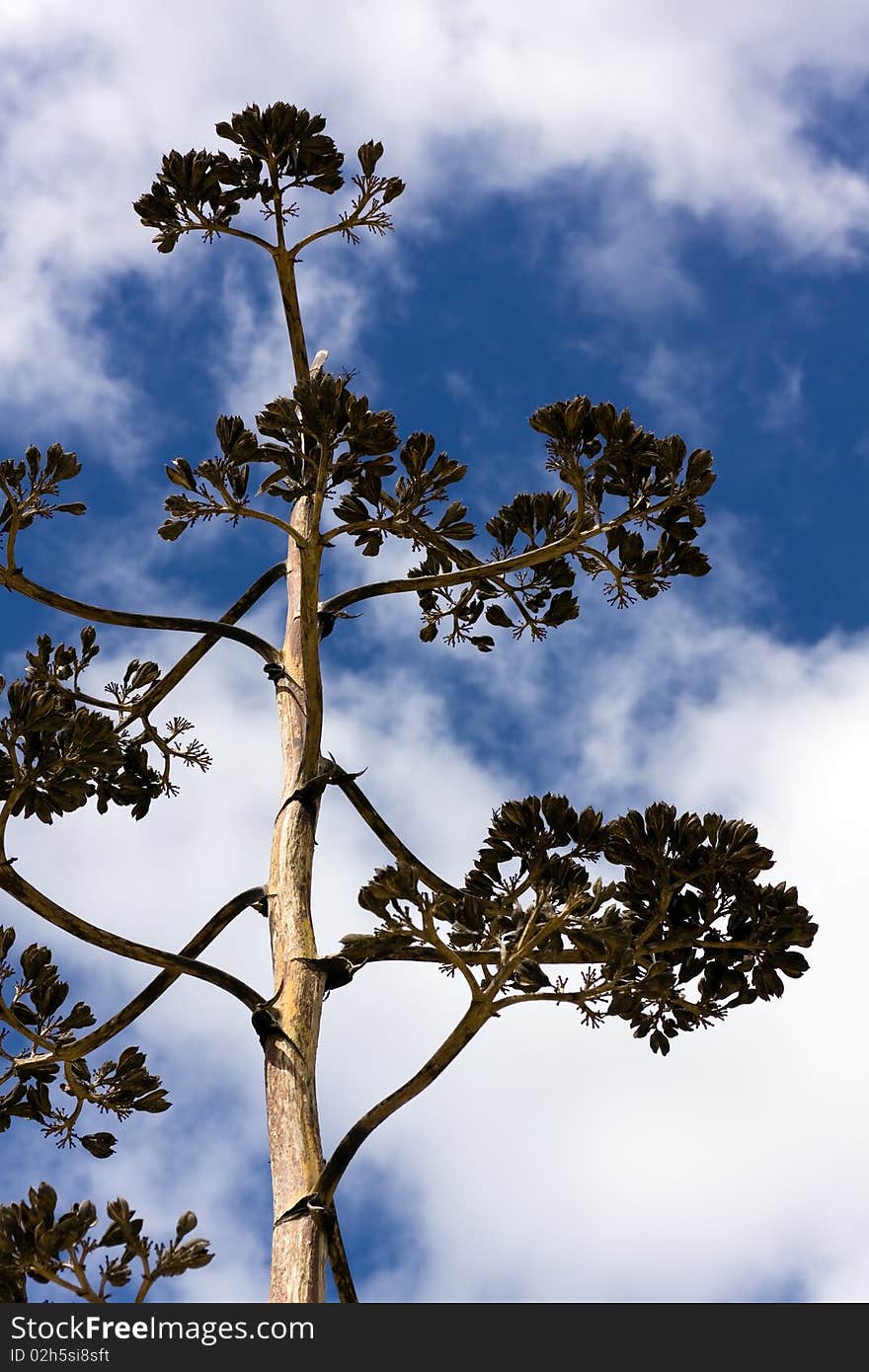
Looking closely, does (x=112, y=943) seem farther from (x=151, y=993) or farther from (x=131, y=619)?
(x=131, y=619)

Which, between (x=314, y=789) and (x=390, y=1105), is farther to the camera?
(x=314, y=789)

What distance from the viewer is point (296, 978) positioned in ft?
22.4

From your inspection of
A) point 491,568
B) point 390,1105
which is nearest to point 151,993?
point 390,1105

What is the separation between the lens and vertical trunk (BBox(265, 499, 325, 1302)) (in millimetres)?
6078

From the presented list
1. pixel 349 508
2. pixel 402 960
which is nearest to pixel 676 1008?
pixel 402 960

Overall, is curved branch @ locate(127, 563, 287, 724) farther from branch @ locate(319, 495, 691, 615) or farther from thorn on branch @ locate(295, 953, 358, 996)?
thorn on branch @ locate(295, 953, 358, 996)

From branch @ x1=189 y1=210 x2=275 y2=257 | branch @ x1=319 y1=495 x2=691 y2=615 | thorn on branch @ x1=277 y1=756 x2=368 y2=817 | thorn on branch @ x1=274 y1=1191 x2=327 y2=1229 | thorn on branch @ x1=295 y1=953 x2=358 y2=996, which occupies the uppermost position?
branch @ x1=189 y1=210 x2=275 y2=257

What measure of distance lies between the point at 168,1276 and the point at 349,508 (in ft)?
11.7

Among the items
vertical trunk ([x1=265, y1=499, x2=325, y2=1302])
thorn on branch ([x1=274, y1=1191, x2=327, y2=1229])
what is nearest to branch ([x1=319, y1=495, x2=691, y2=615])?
vertical trunk ([x1=265, y1=499, x2=325, y2=1302])

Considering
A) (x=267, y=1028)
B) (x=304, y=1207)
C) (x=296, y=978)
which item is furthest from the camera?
(x=296, y=978)

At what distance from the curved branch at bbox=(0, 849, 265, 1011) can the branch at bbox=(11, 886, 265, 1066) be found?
5.0 inches

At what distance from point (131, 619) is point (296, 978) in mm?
2328

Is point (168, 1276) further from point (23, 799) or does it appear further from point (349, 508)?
point (349, 508)
